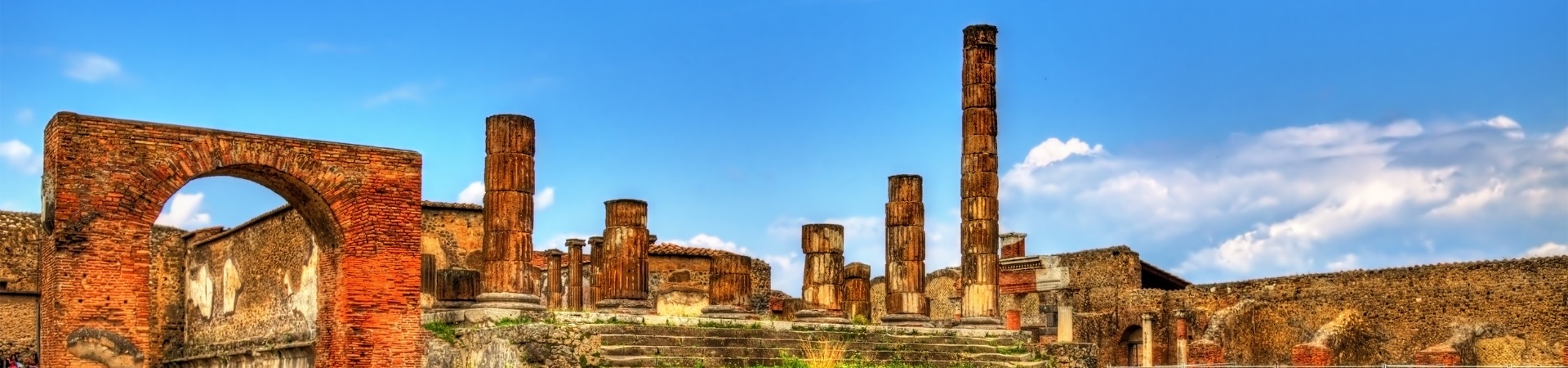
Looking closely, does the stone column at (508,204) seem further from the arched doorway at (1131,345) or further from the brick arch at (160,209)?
the arched doorway at (1131,345)

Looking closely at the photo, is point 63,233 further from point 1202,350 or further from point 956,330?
point 1202,350

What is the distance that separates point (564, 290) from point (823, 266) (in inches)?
317

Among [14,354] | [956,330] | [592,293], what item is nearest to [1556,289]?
[956,330]

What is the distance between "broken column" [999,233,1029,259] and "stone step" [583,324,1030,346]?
39.1 ft

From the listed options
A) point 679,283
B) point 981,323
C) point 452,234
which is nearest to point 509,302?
point 981,323

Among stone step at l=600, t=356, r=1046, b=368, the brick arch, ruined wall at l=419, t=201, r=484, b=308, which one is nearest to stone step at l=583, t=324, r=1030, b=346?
stone step at l=600, t=356, r=1046, b=368

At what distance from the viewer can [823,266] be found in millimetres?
27312

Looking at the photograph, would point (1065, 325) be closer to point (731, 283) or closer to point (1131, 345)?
point (1131, 345)

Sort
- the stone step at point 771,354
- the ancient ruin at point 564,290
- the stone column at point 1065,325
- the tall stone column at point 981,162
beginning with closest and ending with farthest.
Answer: the ancient ruin at point 564,290 → the stone step at point 771,354 → the tall stone column at point 981,162 → the stone column at point 1065,325

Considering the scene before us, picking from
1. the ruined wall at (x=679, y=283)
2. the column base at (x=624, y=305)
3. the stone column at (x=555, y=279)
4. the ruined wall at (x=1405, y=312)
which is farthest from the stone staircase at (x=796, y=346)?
the ruined wall at (x=679, y=283)

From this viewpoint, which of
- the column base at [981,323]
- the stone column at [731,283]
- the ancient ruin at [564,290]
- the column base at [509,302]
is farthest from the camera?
the stone column at [731,283]

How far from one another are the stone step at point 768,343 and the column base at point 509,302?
1.92 meters

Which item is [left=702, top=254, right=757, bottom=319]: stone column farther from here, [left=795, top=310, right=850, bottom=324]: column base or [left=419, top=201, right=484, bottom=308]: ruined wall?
[left=419, top=201, right=484, bottom=308]: ruined wall

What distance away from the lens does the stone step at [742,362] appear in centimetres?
1927
